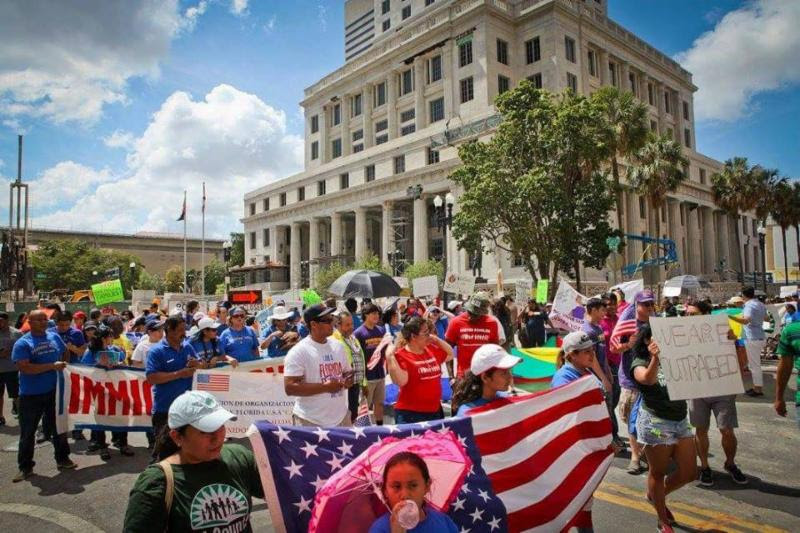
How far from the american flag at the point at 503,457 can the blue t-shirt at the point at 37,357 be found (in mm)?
5343

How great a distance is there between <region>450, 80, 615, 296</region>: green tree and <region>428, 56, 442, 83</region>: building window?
30.2 m

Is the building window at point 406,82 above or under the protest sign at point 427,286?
above

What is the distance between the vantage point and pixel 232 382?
6715mm

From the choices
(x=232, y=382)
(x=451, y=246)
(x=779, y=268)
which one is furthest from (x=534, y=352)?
(x=779, y=268)

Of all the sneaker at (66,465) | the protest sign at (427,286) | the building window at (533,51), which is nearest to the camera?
the sneaker at (66,465)

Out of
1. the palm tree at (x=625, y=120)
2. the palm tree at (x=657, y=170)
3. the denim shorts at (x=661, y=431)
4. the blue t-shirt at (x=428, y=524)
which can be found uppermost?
the palm tree at (x=625, y=120)

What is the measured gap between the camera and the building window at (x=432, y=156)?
48.1 meters

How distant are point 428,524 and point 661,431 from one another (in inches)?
125

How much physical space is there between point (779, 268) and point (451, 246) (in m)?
73.9

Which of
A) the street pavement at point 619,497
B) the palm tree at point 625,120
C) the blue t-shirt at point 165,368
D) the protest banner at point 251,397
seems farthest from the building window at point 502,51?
the blue t-shirt at point 165,368

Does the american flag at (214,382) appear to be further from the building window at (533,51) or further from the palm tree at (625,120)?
the building window at (533,51)

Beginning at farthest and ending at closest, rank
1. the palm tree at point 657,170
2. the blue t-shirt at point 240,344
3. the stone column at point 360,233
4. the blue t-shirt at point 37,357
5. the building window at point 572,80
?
the stone column at point 360,233 < the building window at point 572,80 < the palm tree at point 657,170 < the blue t-shirt at point 240,344 < the blue t-shirt at point 37,357

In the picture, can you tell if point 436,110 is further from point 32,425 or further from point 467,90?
point 32,425

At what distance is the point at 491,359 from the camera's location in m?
3.84
